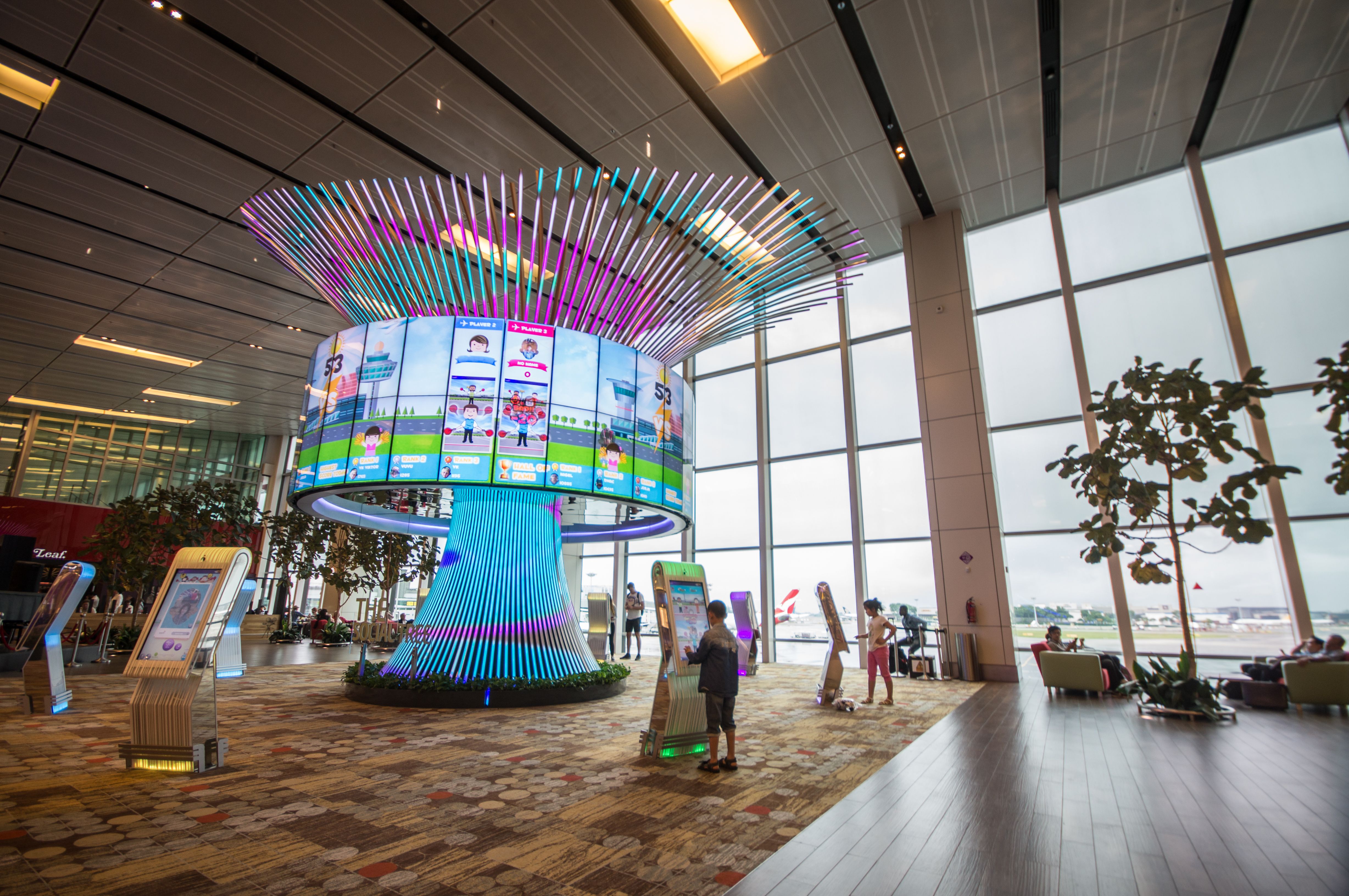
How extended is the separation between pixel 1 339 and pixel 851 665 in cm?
2059

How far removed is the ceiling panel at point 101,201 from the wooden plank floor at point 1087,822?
12.5 m

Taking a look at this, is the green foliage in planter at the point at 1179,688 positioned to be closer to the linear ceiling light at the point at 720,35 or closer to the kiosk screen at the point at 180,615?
the linear ceiling light at the point at 720,35

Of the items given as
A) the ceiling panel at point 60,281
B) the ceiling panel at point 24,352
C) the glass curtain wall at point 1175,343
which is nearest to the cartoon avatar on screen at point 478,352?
the glass curtain wall at point 1175,343

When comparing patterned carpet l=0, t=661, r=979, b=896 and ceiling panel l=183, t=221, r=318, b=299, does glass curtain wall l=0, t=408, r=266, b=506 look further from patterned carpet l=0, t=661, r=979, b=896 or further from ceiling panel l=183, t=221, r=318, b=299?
patterned carpet l=0, t=661, r=979, b=896

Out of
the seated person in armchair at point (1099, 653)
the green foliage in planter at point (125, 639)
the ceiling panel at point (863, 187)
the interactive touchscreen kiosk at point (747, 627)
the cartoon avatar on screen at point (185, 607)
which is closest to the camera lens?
the cartoon avatar on screen at point (185, 607)

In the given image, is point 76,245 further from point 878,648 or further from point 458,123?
point 878,648

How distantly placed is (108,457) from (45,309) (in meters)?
11.2

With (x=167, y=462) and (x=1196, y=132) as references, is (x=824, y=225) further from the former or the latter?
(x=167, y=462)

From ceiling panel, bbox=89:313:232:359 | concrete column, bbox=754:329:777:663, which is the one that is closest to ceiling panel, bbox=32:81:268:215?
ceiling panel, bbox=89:313:232:359

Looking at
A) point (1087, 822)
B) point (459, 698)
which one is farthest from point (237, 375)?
point (1087, 822)

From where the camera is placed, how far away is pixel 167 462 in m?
22.5

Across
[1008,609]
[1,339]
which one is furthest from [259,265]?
[1008,609]

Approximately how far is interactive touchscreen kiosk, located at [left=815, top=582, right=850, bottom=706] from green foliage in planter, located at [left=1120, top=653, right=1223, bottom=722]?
3.29 metres

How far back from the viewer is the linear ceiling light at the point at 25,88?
24.7ft
